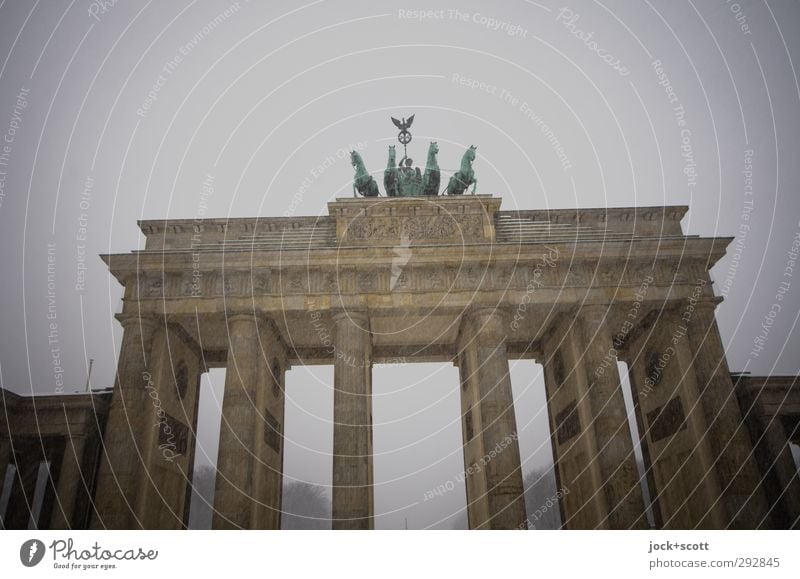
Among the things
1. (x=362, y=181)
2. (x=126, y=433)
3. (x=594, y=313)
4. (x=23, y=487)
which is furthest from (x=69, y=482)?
(x=594, y=313)

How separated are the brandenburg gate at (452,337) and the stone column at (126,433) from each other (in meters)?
0.07

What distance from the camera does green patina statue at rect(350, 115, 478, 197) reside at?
26.4 meters

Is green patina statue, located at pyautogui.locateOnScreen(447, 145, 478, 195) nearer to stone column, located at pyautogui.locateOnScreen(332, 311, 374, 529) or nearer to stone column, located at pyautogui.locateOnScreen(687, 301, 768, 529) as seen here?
stone column, located at pyautogui.locateOnScreen(332, 311, 374, 529)

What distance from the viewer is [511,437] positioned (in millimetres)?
20859

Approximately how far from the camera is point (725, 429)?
20.7 m

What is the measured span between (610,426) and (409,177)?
14.6 m

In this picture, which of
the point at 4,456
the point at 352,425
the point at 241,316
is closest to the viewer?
the point at 352,425

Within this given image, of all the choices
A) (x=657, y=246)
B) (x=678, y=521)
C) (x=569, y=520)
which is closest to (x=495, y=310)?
(x=657, y=246)

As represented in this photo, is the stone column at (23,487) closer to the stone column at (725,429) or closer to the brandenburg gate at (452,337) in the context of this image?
the brandenburg gate at (452,337)

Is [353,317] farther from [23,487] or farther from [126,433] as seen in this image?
[23,487]

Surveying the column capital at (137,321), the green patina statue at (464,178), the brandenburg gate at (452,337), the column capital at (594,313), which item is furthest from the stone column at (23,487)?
the column capital at (594,313)

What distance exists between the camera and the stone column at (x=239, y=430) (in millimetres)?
20031

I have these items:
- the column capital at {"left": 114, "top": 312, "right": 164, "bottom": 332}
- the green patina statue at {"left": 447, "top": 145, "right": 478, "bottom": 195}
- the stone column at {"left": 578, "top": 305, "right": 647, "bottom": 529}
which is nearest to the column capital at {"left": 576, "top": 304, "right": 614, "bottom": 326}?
the stone column at {"left": 578, "top": 305, "right": 647, "bottom": 529}

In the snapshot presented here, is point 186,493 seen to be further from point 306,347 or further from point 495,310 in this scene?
point 495,310
